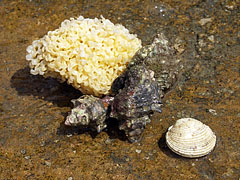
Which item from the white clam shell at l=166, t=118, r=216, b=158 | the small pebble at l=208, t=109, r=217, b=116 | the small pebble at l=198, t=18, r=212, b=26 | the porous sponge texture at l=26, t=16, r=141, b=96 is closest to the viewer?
the white clam shell at l=166, t=118, r=216, b=158

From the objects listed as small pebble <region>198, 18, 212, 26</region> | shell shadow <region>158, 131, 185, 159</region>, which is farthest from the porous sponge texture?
small pebble <region>198, 18, 212, 26</region>

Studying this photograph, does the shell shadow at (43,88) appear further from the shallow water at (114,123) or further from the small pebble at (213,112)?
the small pebble at (213,112)

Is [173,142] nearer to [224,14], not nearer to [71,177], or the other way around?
[71,177]

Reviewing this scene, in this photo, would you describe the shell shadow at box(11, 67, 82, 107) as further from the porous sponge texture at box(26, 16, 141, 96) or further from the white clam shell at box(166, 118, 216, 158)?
the white clam shell at box(166, 118, 216, 158)

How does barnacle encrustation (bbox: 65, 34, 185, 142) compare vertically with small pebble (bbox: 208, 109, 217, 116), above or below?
above

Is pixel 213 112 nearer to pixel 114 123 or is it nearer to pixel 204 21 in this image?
pixel 114 123

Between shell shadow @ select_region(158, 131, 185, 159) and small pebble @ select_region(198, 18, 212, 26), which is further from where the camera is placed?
small pebble @ select_region(198, 18, 212, 26)

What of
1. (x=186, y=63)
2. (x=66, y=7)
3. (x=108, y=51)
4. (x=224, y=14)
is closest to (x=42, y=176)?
(x=108, y=51)

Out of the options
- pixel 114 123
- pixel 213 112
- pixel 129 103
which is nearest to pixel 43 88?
pixel 114 123
